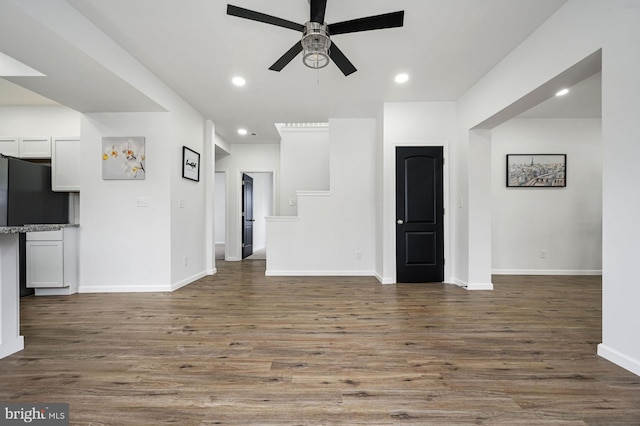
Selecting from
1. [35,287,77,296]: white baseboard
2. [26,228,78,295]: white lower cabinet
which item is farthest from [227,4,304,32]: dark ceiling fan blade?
[35,287,77,296]: white baseboard

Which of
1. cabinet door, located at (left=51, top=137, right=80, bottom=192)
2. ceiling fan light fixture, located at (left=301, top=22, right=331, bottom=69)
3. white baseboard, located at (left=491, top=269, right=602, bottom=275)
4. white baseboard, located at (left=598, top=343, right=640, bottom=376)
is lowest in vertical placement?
white baseboard, located at (left=491, top=269, right=602, bottom=275)

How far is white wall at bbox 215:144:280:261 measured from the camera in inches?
256

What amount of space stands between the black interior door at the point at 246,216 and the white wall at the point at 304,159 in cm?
118

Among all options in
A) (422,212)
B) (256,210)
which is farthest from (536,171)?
(256,210)

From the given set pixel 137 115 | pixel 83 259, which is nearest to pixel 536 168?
pixel 137 115

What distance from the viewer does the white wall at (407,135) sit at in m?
4.12

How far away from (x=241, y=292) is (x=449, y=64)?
12.1ft

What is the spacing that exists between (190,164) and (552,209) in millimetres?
5903

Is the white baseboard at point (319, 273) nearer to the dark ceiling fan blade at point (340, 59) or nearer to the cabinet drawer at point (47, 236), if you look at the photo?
the cabinet drawer at point (47, 236)

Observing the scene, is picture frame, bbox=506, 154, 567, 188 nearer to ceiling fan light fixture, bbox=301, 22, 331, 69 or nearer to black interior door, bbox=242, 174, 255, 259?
ceiling fan light fixture, bbox=301, 22, 331, 69

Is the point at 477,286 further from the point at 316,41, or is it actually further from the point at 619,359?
the point at 316,41

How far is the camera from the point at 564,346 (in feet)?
6.86

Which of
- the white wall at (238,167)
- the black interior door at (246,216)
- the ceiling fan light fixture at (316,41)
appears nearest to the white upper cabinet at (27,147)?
the white wall at (238,167)

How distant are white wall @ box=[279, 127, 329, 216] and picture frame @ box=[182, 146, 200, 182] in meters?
1.93
